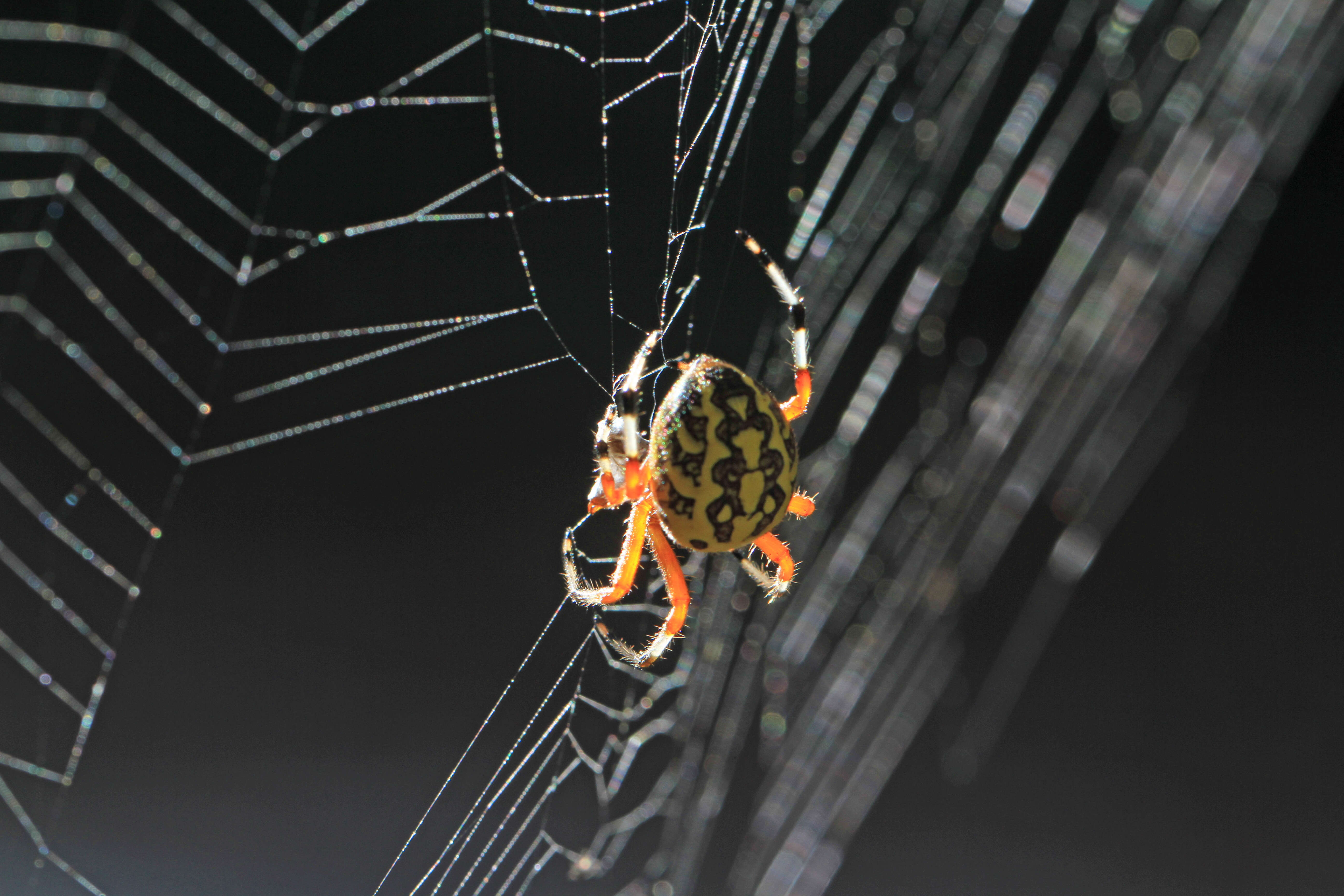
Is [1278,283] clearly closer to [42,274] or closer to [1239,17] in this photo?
[1239,17]

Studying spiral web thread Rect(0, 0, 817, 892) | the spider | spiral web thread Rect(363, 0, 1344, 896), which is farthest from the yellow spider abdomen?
spiral web thread Rect(363, 0, 1344, 896)

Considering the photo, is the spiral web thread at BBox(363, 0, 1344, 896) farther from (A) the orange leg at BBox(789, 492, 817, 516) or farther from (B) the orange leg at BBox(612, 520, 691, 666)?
(A) the orange leg at BBox(789, 492, 817, 516)

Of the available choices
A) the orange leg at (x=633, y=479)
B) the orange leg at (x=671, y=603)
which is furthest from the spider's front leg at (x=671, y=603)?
the orange leg at (x=633, y=479)

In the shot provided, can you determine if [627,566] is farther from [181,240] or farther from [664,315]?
[181,240]

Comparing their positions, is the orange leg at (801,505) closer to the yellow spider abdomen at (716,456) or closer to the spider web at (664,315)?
the yellow spider abdomen at (716,456)

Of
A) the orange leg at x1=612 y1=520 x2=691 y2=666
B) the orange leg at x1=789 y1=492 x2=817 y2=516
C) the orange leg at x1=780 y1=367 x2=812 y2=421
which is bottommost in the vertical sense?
the orange leg at x1=612 y1=520 x2=691 y2=666

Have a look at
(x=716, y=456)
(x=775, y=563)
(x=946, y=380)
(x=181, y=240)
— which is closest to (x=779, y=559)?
(x=775, y=563)

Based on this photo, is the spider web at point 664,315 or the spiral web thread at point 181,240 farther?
the spider web at point 664,315
